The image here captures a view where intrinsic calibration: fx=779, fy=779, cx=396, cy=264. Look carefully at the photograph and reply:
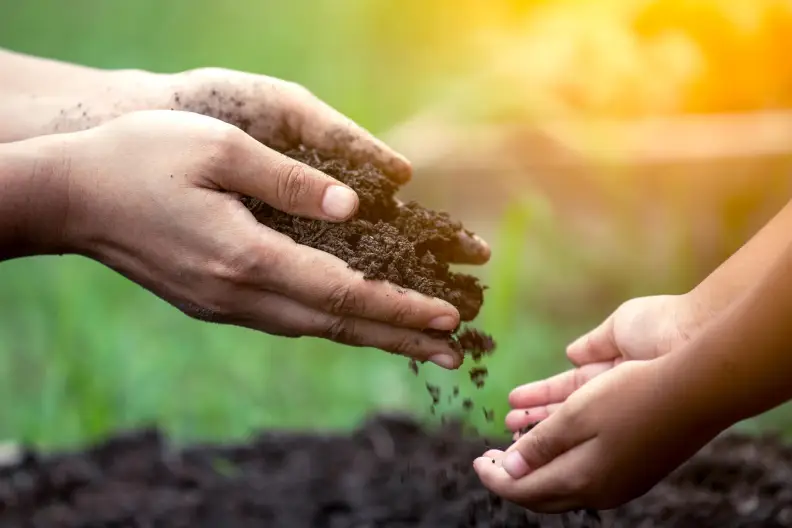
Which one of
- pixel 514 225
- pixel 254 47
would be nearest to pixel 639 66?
pixel 514 225

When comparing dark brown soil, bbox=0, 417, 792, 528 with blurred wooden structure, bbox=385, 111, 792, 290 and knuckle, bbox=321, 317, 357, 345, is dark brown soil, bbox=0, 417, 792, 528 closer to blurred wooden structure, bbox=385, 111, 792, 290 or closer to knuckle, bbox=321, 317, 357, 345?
knuckle, bbox=321, 317, 357, 345

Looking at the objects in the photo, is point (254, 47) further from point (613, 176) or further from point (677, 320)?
point (677, 320)

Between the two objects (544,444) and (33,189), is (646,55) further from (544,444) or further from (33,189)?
(33,189)

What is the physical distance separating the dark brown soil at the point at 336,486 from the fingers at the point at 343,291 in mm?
502

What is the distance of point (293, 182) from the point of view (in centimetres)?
98

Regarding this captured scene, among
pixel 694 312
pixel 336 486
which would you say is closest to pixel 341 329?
pixel 694 312

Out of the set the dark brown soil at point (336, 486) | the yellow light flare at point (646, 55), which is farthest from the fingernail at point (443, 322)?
the yellow light flare at point (646, 55)

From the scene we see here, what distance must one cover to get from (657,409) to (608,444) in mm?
69

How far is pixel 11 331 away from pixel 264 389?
77 centimetres

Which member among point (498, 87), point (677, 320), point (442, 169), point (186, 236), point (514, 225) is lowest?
point (677, 320)

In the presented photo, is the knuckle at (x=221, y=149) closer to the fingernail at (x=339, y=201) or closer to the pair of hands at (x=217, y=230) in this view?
the pair of hands at (x=217, y=230)

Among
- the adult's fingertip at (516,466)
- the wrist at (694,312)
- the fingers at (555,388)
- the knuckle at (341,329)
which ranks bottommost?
the adult's fingertip at (516,466)

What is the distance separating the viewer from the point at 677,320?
1.14 m

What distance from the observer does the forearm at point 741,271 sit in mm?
1087
